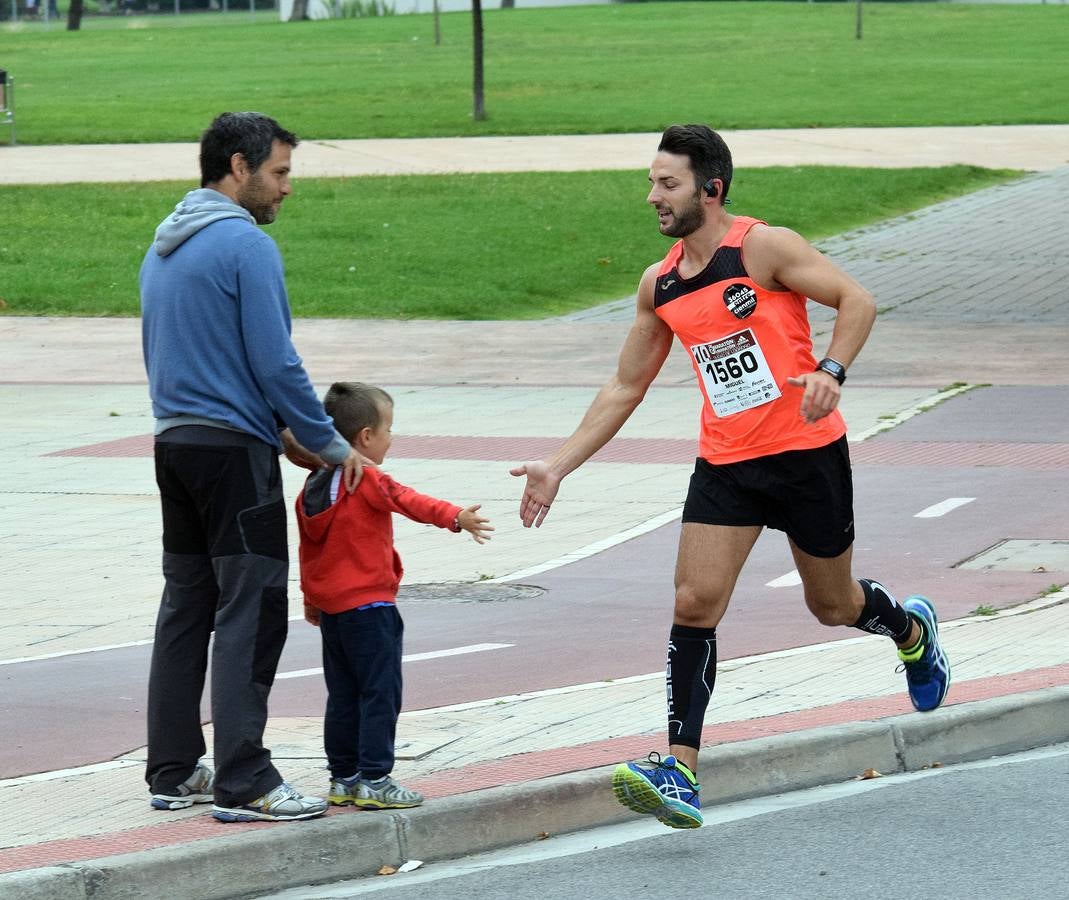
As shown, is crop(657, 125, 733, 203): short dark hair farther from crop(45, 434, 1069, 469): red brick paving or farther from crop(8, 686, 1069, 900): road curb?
crop(45, 434, 1069, 469): red brick paving

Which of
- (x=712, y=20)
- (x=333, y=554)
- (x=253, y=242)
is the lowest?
(x=712, y=20)

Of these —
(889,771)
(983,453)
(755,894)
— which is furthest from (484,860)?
(983,453)

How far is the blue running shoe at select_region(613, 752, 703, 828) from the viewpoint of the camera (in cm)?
584

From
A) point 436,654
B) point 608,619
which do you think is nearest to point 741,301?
point 436,654

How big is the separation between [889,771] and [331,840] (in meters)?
1.92

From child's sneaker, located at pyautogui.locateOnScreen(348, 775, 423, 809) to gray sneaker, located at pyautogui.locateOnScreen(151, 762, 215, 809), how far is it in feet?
1.43

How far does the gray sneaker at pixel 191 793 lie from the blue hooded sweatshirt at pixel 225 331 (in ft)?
3.36

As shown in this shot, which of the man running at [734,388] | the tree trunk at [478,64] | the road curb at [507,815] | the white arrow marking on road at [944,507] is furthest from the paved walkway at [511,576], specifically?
the tree trunk at [478,64]

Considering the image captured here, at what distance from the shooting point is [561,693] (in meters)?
7.62

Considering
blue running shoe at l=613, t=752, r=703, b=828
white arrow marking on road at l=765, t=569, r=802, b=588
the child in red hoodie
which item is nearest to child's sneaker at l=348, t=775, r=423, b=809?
the child in red hoodie

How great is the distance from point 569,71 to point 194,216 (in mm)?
55623

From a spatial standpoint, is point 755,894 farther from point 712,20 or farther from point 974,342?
point 712,20

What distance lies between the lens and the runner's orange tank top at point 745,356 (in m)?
6.21

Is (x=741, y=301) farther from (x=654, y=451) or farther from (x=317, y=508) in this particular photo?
(x=654, y=451)
